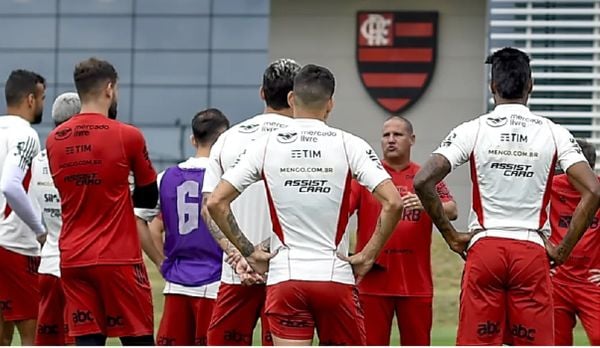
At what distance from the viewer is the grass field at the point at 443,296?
1757cm

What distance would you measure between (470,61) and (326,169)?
24421 millimetres

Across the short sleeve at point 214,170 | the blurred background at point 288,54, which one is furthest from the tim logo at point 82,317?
the blurred background at point 288,54

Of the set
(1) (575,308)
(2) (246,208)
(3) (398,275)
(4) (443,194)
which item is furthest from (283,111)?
(1) (575,308)

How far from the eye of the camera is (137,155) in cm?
796

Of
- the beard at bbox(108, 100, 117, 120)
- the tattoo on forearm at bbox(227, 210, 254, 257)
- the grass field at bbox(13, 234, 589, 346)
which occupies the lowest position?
the grass field at bbox(13, 234, 589, 346)

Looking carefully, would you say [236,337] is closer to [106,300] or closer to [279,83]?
[106,300]

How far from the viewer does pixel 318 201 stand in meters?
7.12

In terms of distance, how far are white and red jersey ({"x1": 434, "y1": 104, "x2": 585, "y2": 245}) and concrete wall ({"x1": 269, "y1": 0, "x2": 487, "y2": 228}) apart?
74.5 ft

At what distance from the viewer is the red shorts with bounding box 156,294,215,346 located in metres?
9.22

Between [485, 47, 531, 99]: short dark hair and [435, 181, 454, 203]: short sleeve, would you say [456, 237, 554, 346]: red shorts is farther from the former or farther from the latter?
[435, 181, 454, 203]: short sleeve

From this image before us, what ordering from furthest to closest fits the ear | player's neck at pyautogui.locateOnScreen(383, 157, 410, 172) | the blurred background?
1. the blurred background
2. player's neck at pyautogui.locateOnScreen(383, 157, 410, 172)
3. the ear

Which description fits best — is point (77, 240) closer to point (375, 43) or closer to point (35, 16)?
point (375, 43)

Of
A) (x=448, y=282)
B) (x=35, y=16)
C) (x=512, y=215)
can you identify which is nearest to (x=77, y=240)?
(x=512, y=215)

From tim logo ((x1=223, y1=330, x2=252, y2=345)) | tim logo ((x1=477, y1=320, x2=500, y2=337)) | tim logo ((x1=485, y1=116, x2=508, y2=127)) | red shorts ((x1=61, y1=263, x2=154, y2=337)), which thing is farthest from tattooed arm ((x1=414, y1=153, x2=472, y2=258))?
red shorts ((x1=61, y1=263, x2=154, y2=337))
